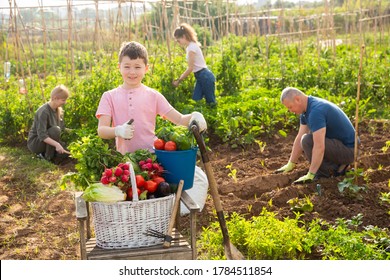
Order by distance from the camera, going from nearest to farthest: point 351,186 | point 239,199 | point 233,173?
point 351,186, point 239,199, point 233,173

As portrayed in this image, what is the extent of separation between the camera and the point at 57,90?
7.05m

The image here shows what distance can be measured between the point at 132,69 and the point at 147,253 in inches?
Answer: 45.5

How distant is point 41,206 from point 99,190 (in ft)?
8.01

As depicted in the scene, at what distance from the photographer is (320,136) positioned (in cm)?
564

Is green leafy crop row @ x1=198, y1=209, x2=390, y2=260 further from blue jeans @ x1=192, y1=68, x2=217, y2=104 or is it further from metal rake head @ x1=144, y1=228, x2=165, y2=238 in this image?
blue jeans @ x1=192, y1=68, x2=217, y2=104

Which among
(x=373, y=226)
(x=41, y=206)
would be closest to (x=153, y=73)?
(x=41, y=206)

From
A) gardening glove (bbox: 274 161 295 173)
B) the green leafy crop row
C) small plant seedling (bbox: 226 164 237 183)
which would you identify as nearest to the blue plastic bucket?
the green leafy crop row

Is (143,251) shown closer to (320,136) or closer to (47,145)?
(320,136)

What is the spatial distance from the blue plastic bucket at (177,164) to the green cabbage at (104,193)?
0.38m

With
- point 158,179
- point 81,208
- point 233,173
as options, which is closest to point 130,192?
point 158,179

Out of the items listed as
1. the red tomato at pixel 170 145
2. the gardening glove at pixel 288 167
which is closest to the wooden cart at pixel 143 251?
the red tomato at pixel 170 145

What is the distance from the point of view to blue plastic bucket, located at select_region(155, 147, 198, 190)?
381 cm

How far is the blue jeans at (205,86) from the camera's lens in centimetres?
830
